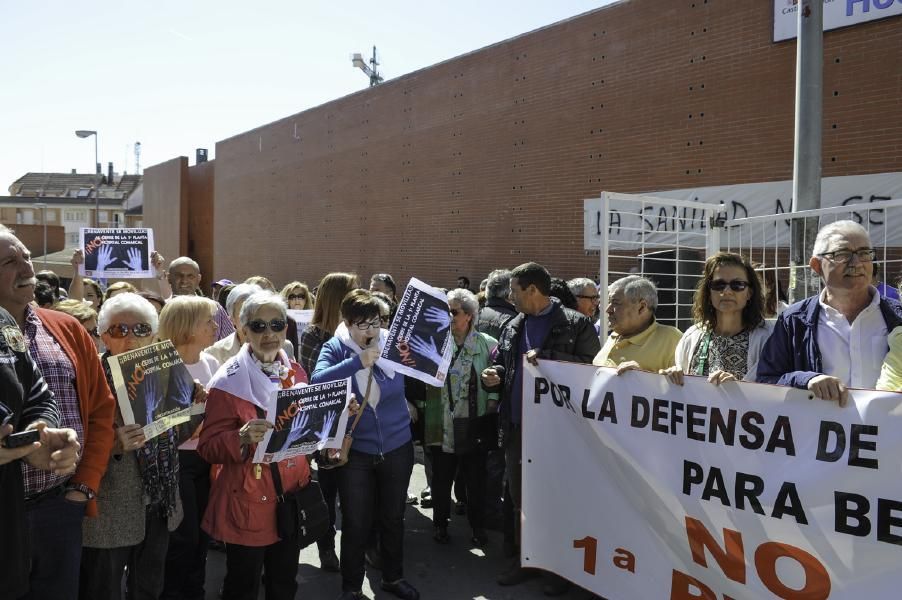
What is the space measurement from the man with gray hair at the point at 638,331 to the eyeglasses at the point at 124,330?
7.83 ft

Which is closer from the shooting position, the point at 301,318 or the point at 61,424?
the point at 61,424

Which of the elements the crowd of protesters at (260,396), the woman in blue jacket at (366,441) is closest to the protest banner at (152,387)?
the crowd of protesters at (260,396)

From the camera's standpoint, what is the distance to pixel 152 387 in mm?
2920

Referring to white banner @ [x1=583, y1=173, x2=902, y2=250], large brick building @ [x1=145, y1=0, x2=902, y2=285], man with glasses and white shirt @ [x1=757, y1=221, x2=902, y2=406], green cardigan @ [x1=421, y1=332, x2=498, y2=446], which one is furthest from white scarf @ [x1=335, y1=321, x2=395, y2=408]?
large brick building @ [x1=145, y1=0, x2=902, y2=285]

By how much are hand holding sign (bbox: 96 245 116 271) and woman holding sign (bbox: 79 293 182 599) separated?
477 centimetres

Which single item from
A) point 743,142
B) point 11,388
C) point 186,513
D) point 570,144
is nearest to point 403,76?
point 570,144

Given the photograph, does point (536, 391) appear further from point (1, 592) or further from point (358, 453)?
point (1, 592)

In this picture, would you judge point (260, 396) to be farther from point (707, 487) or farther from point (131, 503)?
point (707, 487)

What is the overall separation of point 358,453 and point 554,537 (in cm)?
118

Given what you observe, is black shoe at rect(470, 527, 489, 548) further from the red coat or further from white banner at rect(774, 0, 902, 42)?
white banner at rect(774, 0, 902, 42)

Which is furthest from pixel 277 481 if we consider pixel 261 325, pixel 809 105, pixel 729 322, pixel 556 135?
pixel 556 135

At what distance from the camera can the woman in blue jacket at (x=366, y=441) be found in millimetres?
3875

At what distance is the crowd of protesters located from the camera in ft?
8.24

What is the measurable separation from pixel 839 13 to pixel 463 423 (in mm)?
7944
